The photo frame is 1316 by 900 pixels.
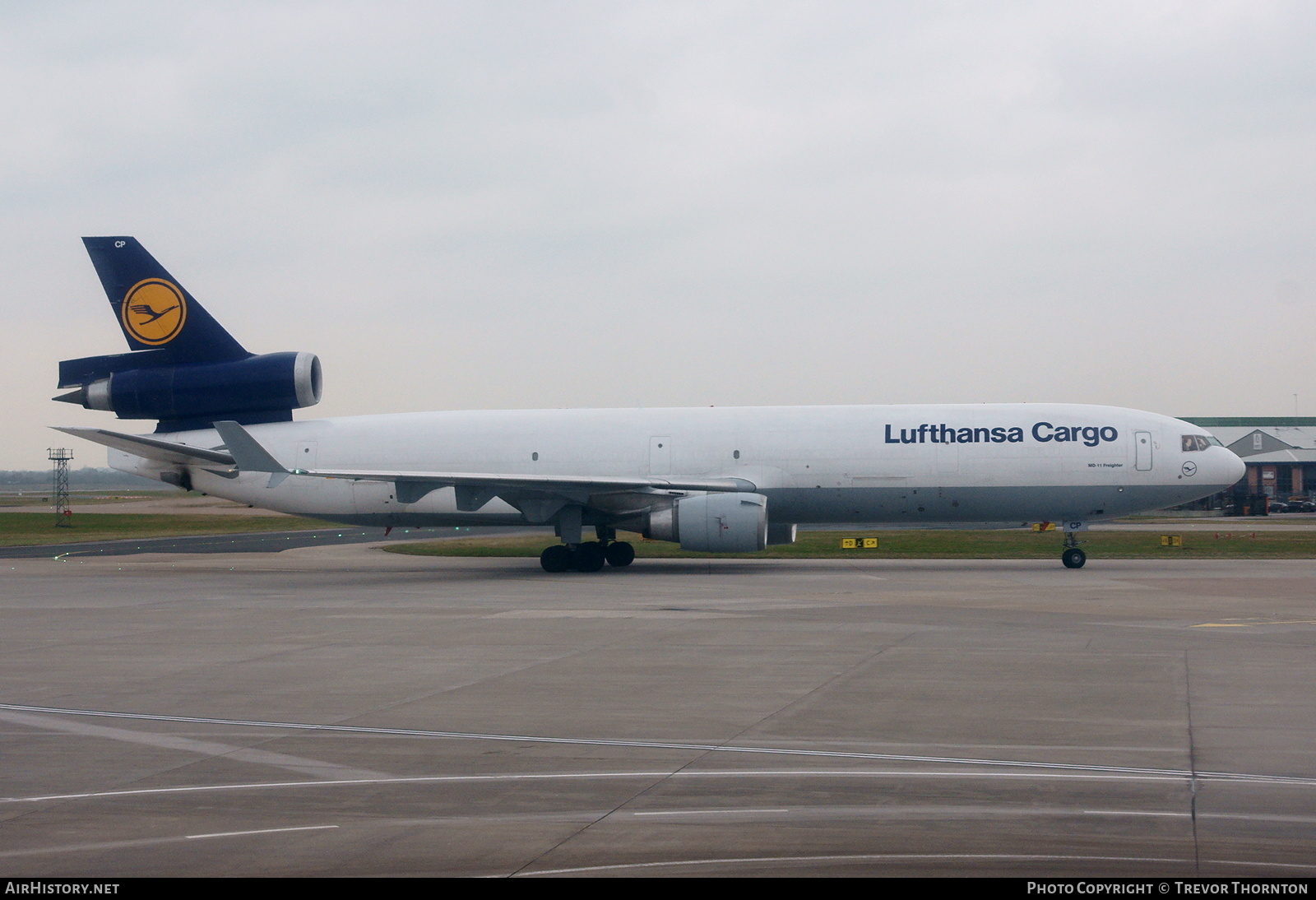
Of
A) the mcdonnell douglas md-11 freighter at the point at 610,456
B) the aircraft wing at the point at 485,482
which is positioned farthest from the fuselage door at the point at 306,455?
the aircraft wing at the point at 485,482

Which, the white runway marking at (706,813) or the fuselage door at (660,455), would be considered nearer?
the white runway marking at (706,813)

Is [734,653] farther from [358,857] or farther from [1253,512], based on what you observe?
[1253,512]

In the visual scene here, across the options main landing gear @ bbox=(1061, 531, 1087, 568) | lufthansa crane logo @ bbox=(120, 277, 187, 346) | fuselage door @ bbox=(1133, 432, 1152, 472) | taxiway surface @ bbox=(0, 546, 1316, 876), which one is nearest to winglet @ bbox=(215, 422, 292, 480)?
taxiway surface @ bbox=(0, 546, 1316, 876)

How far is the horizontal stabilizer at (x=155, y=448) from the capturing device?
26.6 m

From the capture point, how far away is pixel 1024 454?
2720 cm

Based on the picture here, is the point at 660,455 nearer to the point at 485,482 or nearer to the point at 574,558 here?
the point at 574,558

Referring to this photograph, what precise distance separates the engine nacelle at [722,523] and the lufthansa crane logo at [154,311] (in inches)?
546

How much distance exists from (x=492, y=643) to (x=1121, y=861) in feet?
33.1

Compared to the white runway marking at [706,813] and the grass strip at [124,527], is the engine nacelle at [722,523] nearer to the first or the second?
the white runway marking at [706,813]

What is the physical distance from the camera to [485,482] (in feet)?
85.3

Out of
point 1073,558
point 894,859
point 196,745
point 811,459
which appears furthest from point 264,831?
point 1073,558

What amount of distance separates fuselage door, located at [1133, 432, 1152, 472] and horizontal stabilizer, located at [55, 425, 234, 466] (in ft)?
72.2

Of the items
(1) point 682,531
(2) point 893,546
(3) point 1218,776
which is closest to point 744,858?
(3) point 1218,776

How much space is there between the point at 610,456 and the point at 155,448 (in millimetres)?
11183
